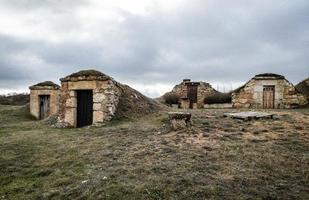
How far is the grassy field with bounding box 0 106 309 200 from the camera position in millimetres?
5797

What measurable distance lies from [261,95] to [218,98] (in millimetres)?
4296

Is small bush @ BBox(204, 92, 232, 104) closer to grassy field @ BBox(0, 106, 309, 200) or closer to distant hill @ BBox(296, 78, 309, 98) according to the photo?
distant hill @ BBox(296, 78, 309, 98)

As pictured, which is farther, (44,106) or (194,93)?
(194,93)

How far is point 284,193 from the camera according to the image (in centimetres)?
550

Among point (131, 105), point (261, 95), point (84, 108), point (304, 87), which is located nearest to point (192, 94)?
point (261, 95)

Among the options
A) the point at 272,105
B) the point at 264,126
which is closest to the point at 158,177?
Answer: the point at 264,126

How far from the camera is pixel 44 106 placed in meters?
21.8

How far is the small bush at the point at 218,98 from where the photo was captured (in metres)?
22.2

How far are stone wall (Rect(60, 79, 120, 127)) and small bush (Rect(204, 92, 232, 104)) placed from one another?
1078cm

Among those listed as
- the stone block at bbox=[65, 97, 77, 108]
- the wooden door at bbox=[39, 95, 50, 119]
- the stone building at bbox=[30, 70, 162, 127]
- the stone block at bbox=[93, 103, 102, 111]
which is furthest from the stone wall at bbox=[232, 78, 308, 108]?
the wooden door at bbox=[39, 95, 50, 119]

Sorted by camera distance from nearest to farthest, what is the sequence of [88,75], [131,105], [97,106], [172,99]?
[97,106], [88,75], [131,105], [172,99]

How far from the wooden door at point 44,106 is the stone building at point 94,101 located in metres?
8.66

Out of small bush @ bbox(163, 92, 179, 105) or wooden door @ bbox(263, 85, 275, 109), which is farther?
small bush @ bbox(163, 92, 179, 105)

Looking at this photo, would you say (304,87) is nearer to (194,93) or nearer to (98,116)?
(194,93)
